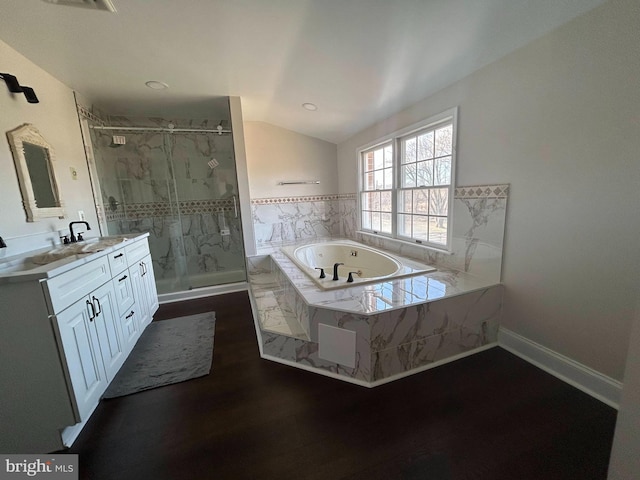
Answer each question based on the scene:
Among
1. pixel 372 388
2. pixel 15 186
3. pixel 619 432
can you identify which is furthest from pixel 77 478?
pixel 619 432

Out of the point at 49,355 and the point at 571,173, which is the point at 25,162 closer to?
the point at 49,355

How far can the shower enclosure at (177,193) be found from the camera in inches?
128

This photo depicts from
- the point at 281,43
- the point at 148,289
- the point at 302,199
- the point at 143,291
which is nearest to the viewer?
the point at 281,43

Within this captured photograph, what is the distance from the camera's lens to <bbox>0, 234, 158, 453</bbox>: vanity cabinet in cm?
117

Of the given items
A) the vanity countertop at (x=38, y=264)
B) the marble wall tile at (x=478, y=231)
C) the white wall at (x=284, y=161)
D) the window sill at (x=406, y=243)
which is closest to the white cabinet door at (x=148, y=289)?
the vanity countertop at (x=38, y=264)

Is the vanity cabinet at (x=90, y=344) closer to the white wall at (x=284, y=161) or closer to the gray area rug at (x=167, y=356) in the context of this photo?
the gray area rug at (x=167, y=356)

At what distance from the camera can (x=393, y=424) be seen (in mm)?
1361

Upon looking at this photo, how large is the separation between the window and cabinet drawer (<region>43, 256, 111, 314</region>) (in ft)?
9.07

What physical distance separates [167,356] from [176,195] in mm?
2334

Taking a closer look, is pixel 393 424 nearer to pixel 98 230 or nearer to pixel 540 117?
pixel 540 117

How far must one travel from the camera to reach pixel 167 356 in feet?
6.74

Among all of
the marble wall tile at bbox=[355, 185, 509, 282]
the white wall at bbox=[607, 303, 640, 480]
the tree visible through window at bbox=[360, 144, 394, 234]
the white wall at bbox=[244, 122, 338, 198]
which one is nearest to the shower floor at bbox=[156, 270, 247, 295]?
the white wall at bbox=[244, 122, 338, 198]

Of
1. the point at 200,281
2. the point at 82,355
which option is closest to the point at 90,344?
the point at 82,355

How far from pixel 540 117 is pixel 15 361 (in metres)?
3.18
